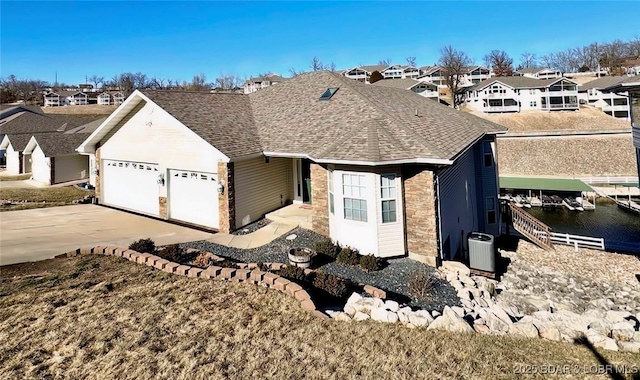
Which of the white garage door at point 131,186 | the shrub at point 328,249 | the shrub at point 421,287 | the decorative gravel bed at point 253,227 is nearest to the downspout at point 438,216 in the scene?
the shrub at point 421,287

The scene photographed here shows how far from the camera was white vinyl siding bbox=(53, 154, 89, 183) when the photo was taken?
85.9ft

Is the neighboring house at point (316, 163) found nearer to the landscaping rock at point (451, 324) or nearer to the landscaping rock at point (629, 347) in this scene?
the landscaping rock at point (451, 324)

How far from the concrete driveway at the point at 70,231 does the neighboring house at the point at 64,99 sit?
102 m

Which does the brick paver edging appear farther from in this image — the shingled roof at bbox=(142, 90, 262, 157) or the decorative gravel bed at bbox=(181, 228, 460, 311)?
the shingled roof at bbox=(142, 90, 262, 157)

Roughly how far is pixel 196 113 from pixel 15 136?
28759 mm

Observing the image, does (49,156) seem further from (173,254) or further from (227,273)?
(227,273)

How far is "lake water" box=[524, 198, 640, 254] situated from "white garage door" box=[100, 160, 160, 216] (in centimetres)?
2296

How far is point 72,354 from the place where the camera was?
5258 mm

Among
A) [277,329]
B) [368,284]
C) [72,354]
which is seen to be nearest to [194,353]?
[277,329]

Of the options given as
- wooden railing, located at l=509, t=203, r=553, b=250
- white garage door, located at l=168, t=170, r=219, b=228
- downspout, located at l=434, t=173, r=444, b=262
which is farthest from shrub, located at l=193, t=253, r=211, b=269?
wooden railing, located at l=509, t=203, r=553, b=250

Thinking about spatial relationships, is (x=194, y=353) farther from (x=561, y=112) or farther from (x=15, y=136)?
(x=561, y=112)

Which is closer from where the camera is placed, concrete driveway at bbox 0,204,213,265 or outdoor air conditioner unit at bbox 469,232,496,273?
outdoor air conditioner unit at bbox 469,232,496,273

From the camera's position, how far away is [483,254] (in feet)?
35.1

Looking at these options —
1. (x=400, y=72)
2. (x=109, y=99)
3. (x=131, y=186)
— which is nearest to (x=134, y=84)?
(x=109, y=99)
